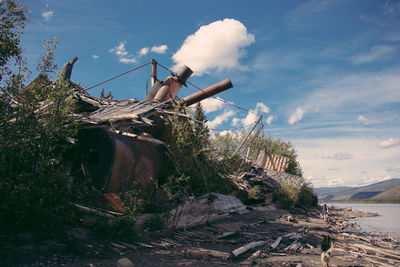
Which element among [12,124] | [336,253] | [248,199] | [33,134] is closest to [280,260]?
[336,253]

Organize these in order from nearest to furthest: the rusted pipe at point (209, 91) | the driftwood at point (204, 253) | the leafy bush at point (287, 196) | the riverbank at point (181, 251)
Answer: the riverbank at point (181, 251) → the driftwood at point (204, 253) → the rusted pipe at point (209, 91) → the leafy bush at point (287, 196)

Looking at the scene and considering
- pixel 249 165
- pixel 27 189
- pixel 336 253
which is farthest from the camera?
pixel 249 165

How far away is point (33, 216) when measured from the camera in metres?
5.54

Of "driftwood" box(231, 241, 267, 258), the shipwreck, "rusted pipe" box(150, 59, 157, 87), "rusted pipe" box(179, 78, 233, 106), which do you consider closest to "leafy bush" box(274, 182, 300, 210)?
"rusted pipe" box(179, 78, 233, 106)

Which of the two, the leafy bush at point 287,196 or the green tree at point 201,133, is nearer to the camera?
the green tree at point 201,133

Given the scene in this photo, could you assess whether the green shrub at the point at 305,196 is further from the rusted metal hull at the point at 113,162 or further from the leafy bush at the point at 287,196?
the rusted metal hull at the point at 113,162

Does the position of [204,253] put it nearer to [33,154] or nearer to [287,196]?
[33,154]

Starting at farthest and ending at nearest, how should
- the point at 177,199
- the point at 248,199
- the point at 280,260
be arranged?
the point at 248,199 → the point at 177,199 → the point at 280,260

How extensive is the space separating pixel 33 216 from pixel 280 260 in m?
5.90

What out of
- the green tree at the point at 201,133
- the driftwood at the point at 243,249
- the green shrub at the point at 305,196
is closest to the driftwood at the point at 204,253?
the driftwood at the point at 243,249

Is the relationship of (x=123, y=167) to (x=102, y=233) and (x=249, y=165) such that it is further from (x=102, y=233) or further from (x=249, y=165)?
(x=249, y=165)

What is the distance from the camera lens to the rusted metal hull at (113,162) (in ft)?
24.2

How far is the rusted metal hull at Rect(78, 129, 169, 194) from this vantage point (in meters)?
7.38

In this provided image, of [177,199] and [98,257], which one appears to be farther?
[177,199]
